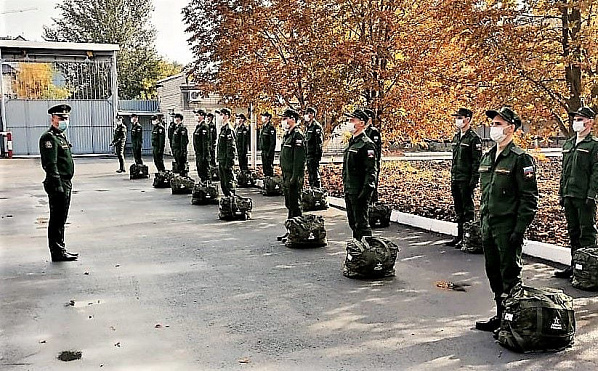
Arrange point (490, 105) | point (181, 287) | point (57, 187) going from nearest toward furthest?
point (181, 287), point (57, 187), point (490, 105)

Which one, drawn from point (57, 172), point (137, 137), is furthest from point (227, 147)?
point (137, 137)

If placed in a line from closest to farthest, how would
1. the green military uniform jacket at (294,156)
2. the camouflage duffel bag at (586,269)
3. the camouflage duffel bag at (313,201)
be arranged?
the camouflage duffel bag at (586,269), the green military uniform jacket at (294,156), the camouflage duffel bag at (313,201)

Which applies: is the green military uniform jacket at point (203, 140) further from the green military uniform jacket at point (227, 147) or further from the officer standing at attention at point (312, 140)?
the officer standing at attention at point (312, 140)

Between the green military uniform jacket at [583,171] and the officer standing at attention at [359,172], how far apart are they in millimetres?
2423

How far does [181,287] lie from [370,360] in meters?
3.25

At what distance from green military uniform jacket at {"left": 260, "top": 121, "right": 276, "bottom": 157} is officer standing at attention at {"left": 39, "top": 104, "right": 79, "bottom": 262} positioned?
935 cm

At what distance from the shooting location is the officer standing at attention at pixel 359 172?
8.81m

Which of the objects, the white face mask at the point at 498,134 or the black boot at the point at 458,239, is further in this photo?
the black boot at the point at 458,239

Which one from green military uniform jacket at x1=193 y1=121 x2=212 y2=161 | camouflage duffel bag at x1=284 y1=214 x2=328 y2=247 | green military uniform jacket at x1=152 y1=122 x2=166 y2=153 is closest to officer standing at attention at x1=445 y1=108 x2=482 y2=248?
camouflage duffel bag at x1=284 y1=214 x2=328 y2=247

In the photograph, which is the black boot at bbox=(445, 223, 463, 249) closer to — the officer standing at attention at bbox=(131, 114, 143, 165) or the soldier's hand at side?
the soldier's hand at side

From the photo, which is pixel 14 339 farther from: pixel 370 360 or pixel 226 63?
pixel 226 63

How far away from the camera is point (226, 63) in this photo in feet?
64.8

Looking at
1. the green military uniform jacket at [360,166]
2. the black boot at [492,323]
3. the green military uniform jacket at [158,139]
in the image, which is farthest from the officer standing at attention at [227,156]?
the black boot at [492,323]

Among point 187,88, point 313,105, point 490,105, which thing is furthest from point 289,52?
point 187,88
